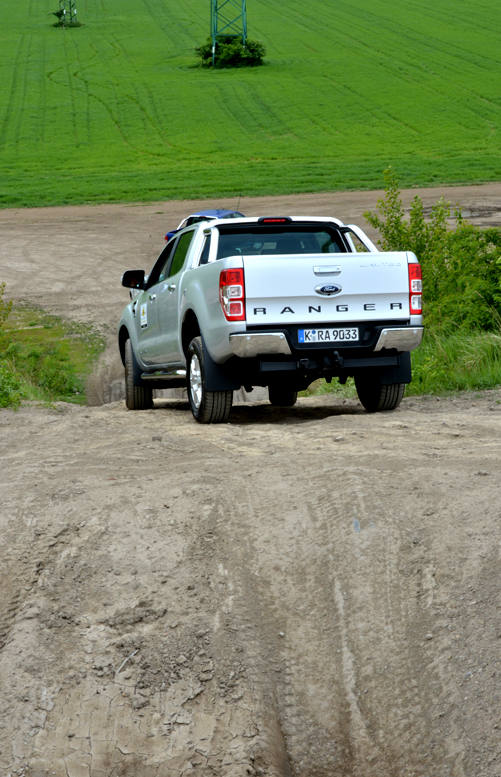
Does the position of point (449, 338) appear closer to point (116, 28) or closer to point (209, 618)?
point (209, 618)

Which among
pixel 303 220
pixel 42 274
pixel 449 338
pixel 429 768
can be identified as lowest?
pixel 42 274

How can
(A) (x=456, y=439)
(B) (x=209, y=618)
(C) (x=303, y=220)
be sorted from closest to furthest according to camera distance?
(B) (x=209, y=618)
(A) (x=456, y=439)
(C) (x=303, y=220)

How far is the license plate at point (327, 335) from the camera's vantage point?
7.28 metres

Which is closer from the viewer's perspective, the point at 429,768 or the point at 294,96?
the point at 429,768

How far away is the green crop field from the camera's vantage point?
118 ft

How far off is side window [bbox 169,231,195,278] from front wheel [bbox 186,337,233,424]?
135cm

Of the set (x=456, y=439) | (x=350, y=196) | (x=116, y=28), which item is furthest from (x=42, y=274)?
(x=116, y=28)

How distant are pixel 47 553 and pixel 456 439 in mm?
3477

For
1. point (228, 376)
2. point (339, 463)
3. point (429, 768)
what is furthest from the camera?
point (228, 376)

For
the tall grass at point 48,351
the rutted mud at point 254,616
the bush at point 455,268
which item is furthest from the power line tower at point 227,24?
the rutted mud at point 254,616

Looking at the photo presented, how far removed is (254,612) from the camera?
13.7 feet

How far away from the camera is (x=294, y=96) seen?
52469 millimetres

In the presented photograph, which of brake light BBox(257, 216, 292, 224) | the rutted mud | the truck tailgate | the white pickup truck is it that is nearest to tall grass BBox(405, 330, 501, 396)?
the white pickup truck

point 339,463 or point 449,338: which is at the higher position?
point 339,463
